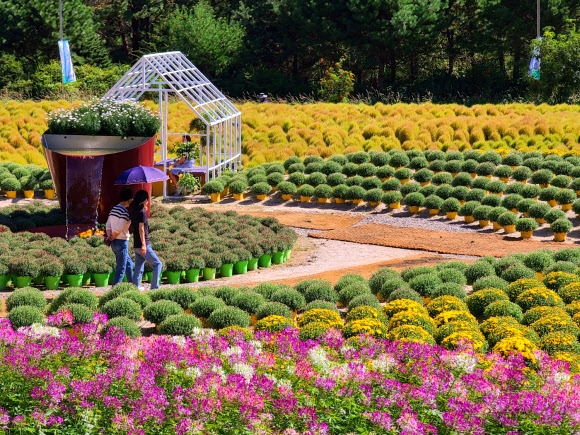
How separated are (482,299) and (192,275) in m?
4.62

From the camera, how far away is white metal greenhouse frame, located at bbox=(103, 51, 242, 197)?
21.6 metres

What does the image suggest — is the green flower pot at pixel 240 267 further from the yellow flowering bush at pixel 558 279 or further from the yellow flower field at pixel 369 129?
the yellow flower field at pixel 369 129

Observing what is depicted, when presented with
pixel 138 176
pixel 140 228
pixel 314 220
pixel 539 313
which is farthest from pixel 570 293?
pixel 314 220

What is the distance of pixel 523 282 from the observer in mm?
11828

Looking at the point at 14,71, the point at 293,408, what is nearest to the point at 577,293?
the point at 293,408

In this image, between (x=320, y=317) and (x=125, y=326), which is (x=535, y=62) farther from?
(x=125, y=326)

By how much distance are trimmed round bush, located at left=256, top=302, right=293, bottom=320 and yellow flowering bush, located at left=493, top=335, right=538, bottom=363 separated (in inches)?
90.4

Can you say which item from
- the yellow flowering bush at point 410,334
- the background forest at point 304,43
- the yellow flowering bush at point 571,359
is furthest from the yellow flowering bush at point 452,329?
the background forest at point 304,43

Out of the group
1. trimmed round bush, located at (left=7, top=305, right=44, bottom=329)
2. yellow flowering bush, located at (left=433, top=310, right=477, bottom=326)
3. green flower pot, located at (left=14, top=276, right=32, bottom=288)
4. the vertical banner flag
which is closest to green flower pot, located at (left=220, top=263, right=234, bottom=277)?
green flower pot, located at (left=14, top=276, right=32, bottom=288)

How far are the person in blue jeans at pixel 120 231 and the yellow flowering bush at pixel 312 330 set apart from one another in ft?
11.0

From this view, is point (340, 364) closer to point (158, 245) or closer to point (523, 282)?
point (523, 282)

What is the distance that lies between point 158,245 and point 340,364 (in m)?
7.56

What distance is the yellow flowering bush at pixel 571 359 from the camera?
9.03 m

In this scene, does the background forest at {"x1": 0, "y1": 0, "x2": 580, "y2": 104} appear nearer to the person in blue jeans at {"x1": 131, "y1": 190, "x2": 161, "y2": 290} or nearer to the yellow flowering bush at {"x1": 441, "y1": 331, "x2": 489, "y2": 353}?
the person in blue jeans at {"x1": 131, "y1": 190, "x2": 161, "y2": 290}
